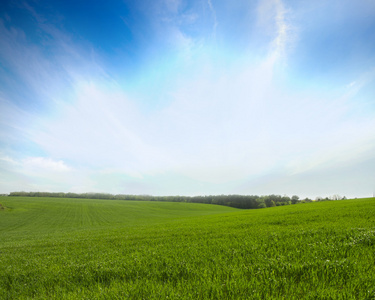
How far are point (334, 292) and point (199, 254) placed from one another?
393 cm

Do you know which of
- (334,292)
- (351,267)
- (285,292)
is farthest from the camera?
(351,267)

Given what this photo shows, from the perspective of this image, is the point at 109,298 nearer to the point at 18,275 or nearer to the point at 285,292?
the point at 285,292

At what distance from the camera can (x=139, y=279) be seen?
15.5 ft

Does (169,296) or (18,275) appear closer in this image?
(169,296)

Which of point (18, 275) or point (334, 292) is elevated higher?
point (334, 292)

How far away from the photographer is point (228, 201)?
6324 inches

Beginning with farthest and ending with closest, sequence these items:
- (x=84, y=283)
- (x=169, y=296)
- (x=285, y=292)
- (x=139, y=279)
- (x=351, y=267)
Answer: (x=84, y=283) < (x=139, y=279) < (x=351, y=267) < (x=169, y=296) < (x=285, y=292)

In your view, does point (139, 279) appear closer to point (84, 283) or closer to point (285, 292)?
point (84, 283)

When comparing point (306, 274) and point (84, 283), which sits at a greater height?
point (306, 274)

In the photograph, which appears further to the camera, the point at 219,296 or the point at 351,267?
the point at 351,267

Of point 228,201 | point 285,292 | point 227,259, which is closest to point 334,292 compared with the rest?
point 285,292

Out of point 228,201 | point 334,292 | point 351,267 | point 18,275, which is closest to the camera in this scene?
point 334,292

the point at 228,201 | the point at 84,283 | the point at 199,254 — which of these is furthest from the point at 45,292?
the point at 228,201

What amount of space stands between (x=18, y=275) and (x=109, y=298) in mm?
5770
